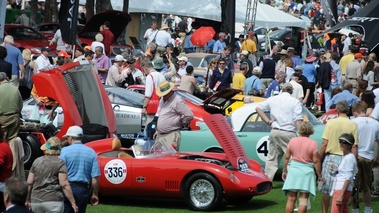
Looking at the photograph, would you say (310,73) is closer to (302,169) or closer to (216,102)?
(216,102)

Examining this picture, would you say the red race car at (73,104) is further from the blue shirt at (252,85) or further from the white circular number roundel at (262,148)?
the blue shirt at (252,85)

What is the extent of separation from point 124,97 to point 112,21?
1361cm

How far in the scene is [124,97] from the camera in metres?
20.6

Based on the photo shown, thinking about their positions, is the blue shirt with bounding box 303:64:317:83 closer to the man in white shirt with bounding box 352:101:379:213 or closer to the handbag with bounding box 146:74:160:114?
the handbag with bounding box 146:74:160:114

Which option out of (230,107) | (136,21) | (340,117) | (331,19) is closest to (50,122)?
(230,107)

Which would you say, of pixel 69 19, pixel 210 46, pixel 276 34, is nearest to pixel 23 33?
pixel 210 46

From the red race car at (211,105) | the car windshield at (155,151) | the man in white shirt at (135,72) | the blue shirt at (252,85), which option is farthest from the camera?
the man in white shirt at (135,72)

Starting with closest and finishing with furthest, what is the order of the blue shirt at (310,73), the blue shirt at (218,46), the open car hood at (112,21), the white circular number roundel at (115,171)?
the white circular number roundel at (115,171)
the blue shirt at (310,73)
the open car hood at (112,21)
the blue shirt at (218,46)

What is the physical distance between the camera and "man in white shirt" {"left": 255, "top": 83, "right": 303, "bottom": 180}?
15.5 m

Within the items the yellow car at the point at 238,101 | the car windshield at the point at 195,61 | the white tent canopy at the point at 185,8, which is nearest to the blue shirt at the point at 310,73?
the car windshield at the point at 195,61

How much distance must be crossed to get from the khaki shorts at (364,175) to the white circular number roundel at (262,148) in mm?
2778

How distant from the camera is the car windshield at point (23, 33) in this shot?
3391cm

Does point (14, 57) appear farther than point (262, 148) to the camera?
Yes

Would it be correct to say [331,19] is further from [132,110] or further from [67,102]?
[67,102]
